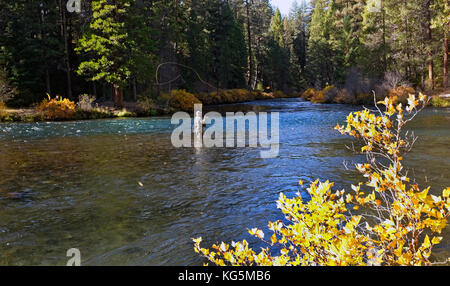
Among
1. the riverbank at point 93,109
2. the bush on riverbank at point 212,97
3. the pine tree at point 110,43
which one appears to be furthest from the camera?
the bush on riverbank at point 212,97

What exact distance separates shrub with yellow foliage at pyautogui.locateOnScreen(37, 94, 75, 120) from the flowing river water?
9818 millimetres

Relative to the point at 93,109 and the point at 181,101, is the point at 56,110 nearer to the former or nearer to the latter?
the point at 93,109

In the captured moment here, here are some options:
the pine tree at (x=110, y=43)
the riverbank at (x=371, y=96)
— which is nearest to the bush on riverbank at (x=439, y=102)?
the riverbank at (x=371, y=96)

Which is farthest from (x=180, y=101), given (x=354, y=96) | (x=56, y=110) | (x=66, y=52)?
(x=354, y=96)

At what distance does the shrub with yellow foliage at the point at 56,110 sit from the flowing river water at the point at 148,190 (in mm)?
9818

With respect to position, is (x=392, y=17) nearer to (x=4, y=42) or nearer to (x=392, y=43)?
(x=392, y=43)

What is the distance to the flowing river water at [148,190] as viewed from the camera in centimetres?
493

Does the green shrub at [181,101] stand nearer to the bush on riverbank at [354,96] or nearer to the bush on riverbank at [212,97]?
the bush on riverbank at [212,97]

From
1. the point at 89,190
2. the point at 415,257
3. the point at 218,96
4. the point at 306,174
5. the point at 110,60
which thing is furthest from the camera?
the point at 218,96

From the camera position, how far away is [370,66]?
132ft

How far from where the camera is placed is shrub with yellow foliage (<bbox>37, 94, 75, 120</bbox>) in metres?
24.3

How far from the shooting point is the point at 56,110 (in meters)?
24.4

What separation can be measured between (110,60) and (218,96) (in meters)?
18.9
